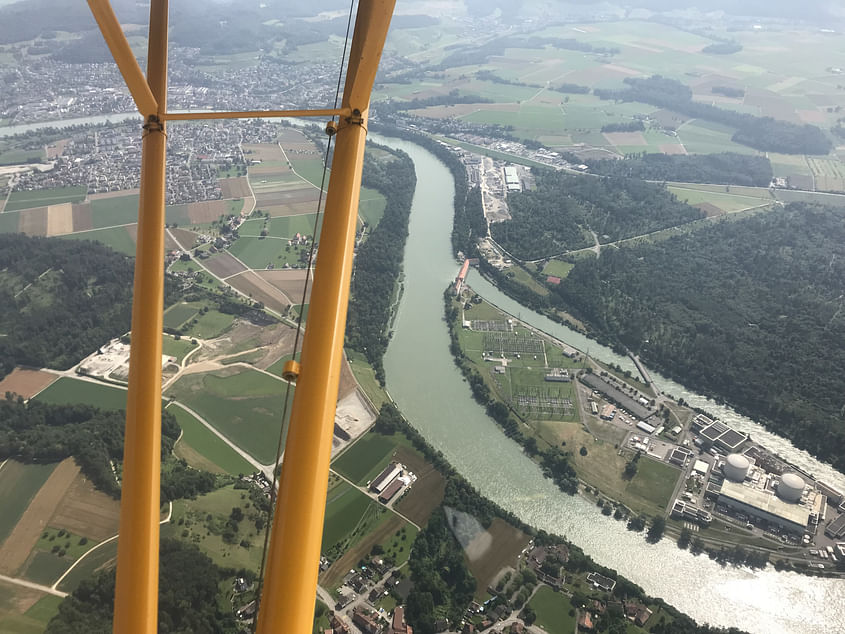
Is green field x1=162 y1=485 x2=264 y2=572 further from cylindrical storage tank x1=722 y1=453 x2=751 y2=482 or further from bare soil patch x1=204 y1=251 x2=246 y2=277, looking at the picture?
bare soil patch x1=204 y1=251 x2=246 y2=277

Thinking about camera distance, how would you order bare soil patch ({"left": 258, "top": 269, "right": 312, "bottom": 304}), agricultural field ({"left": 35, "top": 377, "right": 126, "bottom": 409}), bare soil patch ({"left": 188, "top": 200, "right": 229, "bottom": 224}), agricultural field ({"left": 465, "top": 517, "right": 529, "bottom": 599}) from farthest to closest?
bare soil patch ({"left": 188, "top": 200, "right": 229, "bottom": 224}), bare soil patch ({"left": 258, "top": 269, "right": 312, "bottom": 304}), agricultural field ({"left": 35, "top": 377, "right": 126, "bottom": 409}), agricultural field ({"left": 465, "top": 517, "right": 529, "bottom": 599})

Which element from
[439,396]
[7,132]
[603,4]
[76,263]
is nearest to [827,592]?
[439,396]

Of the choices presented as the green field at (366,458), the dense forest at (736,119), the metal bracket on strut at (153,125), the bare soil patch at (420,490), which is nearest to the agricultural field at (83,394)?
the green field at (366,458)

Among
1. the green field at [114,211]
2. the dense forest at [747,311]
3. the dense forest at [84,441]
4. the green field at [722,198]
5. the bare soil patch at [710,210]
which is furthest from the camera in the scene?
the green field at [722,198]

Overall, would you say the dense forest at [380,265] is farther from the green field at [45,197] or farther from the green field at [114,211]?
the green field at [45,197]

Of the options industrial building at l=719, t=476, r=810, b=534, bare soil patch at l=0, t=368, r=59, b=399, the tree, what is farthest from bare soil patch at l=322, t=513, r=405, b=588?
bare soil patch at l=0, t=368, r=59, b=399

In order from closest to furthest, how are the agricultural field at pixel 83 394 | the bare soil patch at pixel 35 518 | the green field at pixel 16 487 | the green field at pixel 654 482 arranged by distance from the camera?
the bare soil patch at pixel 35 518
the green field at pixel 16 487
the green field at pixel 654 482
the agricultural field at pixel 83 394

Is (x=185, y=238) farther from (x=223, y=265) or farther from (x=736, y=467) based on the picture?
(x=736, y=467)
